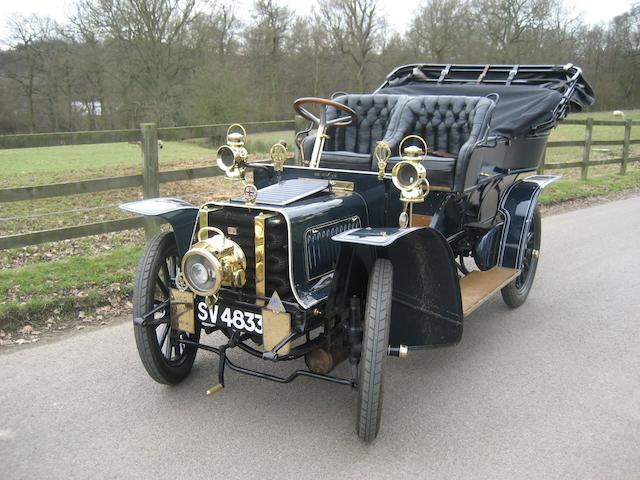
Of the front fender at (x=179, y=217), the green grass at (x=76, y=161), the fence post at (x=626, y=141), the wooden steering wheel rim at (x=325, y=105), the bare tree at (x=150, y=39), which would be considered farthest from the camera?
the bare tree at (x=150, y=39)

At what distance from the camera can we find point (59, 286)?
4.77 m

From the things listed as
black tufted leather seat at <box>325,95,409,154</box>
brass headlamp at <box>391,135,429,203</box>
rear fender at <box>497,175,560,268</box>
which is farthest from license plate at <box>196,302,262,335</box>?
rear fender at <box>497,175,560,268</box>

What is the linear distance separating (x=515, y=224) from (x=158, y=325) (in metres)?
3.02

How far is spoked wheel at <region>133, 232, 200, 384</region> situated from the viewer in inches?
127

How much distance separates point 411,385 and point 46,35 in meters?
21.8

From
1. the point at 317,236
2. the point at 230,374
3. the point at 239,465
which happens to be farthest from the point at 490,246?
the point at 239,465

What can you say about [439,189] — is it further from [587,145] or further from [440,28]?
[440,28]

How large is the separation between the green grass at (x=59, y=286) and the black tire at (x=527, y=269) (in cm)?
336

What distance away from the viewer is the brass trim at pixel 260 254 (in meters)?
2.92

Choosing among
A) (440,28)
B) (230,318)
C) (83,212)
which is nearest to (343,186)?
(230,318)

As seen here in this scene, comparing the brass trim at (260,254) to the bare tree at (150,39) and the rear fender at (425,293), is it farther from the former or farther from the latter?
the bare tree at (150,39)

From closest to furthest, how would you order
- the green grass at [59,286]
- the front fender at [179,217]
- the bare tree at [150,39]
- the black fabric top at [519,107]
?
the front fender at [179,217] < the green grass at [59,286] < the black fabric top at [519,107] < the bare tree at [150,39]

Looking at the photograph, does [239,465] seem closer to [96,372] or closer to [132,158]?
[96,372]

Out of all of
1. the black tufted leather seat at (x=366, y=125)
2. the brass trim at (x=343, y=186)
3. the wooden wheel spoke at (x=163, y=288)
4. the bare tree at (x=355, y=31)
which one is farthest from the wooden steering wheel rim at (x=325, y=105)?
the bare tree at (x=355, y=31)
